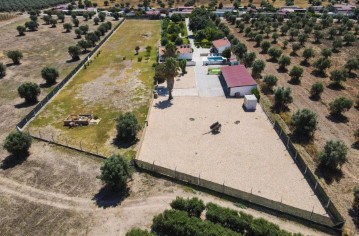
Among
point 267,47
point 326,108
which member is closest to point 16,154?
point 326,108

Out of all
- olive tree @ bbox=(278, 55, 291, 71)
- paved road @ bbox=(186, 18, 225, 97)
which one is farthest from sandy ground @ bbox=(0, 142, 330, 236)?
olive tree @ bbox=(278, 55, 291, 71)

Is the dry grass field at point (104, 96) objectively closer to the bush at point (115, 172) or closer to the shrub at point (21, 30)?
the bush at point (115, 172)

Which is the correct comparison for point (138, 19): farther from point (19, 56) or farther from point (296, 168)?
point (296, 168)

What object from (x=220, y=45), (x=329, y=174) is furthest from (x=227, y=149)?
(x=220, y=45)

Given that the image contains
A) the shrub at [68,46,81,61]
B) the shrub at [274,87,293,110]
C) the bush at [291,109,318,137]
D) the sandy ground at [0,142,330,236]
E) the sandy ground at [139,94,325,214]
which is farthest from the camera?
the shrub at [68,46,81,61]

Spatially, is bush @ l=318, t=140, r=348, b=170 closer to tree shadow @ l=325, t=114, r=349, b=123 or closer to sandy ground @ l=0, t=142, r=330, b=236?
sandy ground @ l=0, t=142, r=330, b=236

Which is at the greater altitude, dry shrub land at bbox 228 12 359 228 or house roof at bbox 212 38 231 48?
house roof at bbox 212 38 231 48

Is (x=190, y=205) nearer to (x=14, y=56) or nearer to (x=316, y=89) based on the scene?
(x=316, y=89)

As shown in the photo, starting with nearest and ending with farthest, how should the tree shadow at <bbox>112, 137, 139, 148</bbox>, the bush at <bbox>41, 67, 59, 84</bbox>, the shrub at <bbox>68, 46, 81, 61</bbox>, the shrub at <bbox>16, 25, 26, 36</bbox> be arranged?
the tree shadow at <bbox>112, 137, 139, 148</bbox> < the bush at <bbox>41, 67, 59, 84</bbox> < the shrub at <bbox>68, 46, 81, 61</bbox> < the shrub at <bbox>16, 25, 26, 36</bbox>
